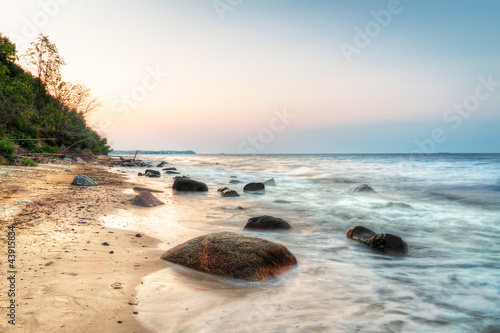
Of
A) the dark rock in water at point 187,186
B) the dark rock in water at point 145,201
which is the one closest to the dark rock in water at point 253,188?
the dark rock in water at point 187,186

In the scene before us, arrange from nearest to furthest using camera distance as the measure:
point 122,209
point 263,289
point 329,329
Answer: point 329,329 < point 263,289 < point 122,209

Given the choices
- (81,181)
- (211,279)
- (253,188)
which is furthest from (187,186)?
(211,279)

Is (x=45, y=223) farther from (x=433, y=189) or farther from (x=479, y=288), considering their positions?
(x=433, y=189)

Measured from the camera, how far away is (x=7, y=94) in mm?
15336

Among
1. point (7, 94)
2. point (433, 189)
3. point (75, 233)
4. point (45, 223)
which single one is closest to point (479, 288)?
point (75, 233)

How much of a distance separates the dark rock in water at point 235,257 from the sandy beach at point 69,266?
39cm

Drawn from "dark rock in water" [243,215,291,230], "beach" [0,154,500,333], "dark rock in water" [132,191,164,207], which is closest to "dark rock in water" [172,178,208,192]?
"dark rock in water" [132,191,164,207]

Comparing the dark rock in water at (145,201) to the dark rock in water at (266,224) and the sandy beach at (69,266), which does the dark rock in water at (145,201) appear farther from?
the dark rock in water at (266,224)

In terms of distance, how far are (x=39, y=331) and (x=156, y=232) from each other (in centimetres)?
306

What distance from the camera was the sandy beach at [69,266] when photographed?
2092 mm

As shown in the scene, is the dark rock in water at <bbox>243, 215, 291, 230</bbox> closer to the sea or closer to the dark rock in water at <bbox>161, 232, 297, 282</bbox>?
the sea

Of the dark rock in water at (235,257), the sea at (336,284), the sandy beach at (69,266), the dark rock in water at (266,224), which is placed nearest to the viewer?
the sandy beach at (69,266)

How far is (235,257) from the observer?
3.43 meters

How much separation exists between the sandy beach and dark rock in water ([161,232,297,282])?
0.39 metres
